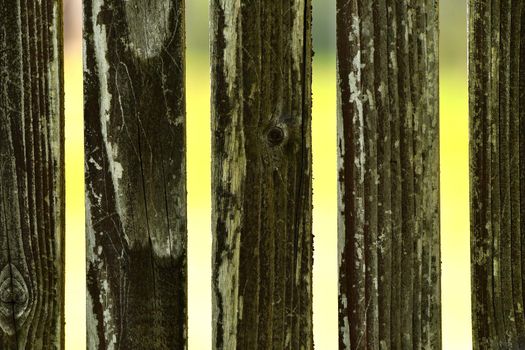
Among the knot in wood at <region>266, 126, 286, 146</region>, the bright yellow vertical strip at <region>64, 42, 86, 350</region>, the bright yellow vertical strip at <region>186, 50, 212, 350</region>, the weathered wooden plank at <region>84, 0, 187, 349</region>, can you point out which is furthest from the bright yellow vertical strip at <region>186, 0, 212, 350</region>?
the knot in wood at <region>266, 126, 286, 146</region>

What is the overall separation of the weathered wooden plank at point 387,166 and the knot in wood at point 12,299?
0.80 m

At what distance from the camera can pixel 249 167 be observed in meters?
2.15

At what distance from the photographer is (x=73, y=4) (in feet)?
43.9

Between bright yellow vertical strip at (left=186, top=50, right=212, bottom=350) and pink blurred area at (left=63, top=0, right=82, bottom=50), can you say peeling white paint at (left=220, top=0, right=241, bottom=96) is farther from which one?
pink blurred area at (left=63, top=0, right=82, bottom=50)

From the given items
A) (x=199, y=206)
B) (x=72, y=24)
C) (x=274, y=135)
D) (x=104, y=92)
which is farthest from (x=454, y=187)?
(x=104, y=92)

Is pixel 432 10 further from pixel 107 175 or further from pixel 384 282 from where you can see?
pixel 107 175

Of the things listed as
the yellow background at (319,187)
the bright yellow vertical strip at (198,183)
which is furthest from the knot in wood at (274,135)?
the bright yellow vertical strip at (198,183)

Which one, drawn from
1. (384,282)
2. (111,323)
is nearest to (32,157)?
(111,323)

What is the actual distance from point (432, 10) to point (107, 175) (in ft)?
2.98

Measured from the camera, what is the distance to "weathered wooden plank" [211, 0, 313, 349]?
6.99 ft

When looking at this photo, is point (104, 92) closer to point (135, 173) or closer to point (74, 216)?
point (135, 173)

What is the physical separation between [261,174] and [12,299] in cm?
70

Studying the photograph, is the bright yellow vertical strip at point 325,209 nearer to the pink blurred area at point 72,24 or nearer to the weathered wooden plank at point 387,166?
the pink blurred area at point 72,24

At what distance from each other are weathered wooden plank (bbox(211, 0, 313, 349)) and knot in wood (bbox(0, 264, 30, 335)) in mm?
482
